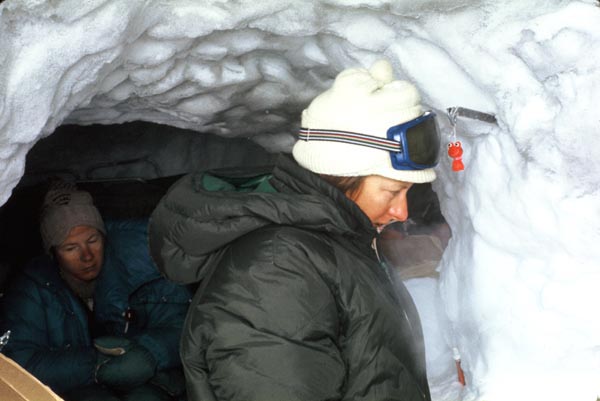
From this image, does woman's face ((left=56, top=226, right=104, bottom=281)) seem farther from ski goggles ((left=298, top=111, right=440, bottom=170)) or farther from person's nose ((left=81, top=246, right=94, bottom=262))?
ski goggles ((left=298, top=111, right=440, bottom=170))

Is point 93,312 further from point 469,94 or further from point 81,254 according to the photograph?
point 469,94

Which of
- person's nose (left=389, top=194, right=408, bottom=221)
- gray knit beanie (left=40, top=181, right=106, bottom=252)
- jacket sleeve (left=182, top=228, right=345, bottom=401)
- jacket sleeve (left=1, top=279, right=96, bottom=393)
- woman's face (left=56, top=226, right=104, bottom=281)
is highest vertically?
person's nose (left=389, top=194, right=408, bottom=221)

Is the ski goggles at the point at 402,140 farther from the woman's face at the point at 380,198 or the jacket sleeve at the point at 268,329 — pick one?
the jacket sleeve at the point at 268,329

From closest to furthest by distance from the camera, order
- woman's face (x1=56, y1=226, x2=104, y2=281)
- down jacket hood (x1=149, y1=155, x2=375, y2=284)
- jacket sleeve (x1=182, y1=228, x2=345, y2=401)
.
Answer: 1. jacket sleeve (x1=182, y1=228, x2=345, y2=401)
2. down jacket hood (x1=149, y1=155, x2=375, y2=284)
3. woman's face (x1=56, y1=226, x2=104, y2=281)

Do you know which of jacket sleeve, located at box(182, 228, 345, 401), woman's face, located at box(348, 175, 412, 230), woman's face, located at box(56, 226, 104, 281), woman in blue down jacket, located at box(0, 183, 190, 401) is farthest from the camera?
woman's face, located at box(56, 226, 104, 281)

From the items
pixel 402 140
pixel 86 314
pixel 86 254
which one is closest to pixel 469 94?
pixel 402 140

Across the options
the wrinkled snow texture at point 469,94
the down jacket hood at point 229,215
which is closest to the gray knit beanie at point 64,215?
the wrinkled snow texture at point 469,94

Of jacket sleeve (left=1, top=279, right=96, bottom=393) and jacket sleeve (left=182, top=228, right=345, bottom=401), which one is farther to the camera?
jacket sleeve (left=1, top=279, right=96, bottom=393)

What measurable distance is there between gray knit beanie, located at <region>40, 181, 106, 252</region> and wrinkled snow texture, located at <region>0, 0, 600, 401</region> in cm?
66

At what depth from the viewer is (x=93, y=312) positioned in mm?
3357

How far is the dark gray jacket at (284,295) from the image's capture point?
1.80 metres

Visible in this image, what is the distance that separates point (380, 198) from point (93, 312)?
1895 millimetres

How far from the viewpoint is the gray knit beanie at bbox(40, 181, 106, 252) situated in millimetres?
3320

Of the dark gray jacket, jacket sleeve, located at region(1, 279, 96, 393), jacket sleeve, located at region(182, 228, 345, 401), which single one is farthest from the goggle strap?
jacket sleeve, located at region(1, 279, 96, 393)
